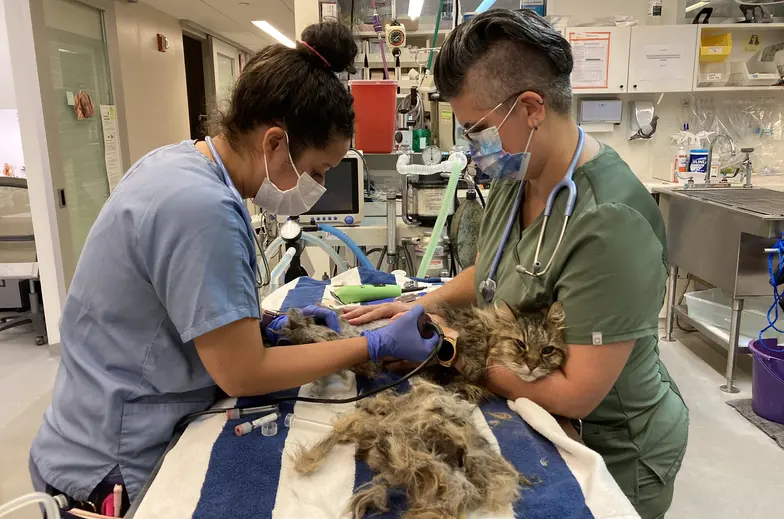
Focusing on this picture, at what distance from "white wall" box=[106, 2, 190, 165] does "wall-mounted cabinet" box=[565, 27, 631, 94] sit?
392 cm

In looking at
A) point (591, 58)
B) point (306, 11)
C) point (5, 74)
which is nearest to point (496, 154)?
point (306, 11)

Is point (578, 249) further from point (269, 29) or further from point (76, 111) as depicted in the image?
point (269, 29)

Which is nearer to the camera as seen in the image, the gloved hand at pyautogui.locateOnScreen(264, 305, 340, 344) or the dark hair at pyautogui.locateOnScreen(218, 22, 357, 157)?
the dark hair at pyautogui.locateOnScreen(218, 22, 357, 157)

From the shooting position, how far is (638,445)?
1201 mm

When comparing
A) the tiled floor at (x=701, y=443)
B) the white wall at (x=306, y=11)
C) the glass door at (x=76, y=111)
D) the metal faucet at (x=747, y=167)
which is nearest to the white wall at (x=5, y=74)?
the glass door at (x=76, y=111)

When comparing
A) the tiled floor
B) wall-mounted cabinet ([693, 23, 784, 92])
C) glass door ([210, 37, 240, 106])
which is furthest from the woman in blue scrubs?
glass door ([210, 37, 240, 106])

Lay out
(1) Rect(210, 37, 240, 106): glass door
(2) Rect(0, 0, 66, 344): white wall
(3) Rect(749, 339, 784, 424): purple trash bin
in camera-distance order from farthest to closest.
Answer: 1. (1) Rect(210, 37, 240, 106): glass door
2. (2) Rect(0, 0, 66, 344): white wall
3. (3) Rect(749, 339, 784, 424): purple trash bin

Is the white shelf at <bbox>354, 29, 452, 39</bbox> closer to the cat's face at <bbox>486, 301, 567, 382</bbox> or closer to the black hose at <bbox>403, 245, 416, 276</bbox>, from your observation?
the black hose at <bbox>403, 245, 416, 276</bbox>

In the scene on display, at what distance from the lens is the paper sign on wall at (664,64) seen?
4098mm

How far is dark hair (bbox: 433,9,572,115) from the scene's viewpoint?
116cm

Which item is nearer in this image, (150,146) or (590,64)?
(590,64)

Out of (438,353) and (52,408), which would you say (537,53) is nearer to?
(438,353)

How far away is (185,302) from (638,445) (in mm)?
956

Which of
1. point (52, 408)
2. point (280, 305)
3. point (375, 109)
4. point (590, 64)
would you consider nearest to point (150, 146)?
point (375, 109)
